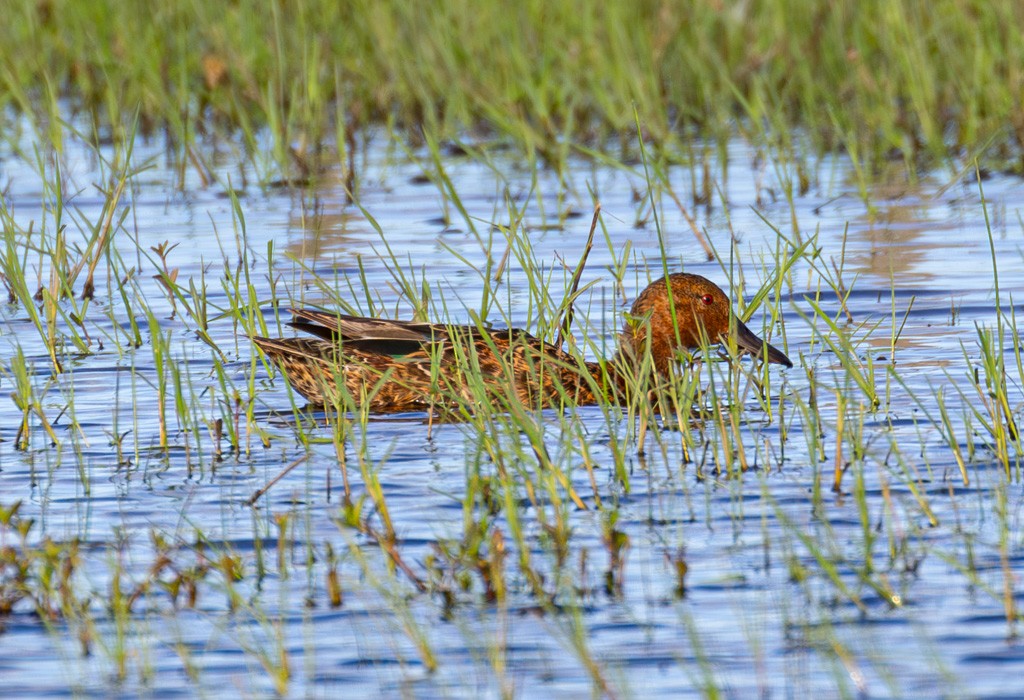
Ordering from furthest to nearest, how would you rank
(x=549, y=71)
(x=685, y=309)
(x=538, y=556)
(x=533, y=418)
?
(x=549, y=71)
(x=685, y=309)
(x=533, y=418)
(x=538, y=556)

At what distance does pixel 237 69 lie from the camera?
483 inches

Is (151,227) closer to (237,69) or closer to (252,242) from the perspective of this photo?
(252,242)

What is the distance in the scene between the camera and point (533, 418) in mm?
5902

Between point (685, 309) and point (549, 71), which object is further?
point (549, 71)

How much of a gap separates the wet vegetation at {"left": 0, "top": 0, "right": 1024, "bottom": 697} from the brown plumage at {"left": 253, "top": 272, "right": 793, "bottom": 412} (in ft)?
0.32

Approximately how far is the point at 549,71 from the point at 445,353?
528 centimetres

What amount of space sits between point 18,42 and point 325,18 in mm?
2077

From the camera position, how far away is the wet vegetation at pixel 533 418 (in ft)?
13.3

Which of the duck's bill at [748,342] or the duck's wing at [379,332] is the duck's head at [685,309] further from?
the duck's wing at [379,332]

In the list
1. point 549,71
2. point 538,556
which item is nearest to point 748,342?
point 538,556

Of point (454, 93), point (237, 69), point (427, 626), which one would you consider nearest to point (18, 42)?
point (237, 69)

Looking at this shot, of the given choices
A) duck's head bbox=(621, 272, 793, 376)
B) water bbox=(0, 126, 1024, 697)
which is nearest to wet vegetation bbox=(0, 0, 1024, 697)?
water bbox=(0, 126, 1024, 697)

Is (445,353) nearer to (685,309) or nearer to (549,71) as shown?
(685,309)

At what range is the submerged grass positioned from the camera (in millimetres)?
11273
